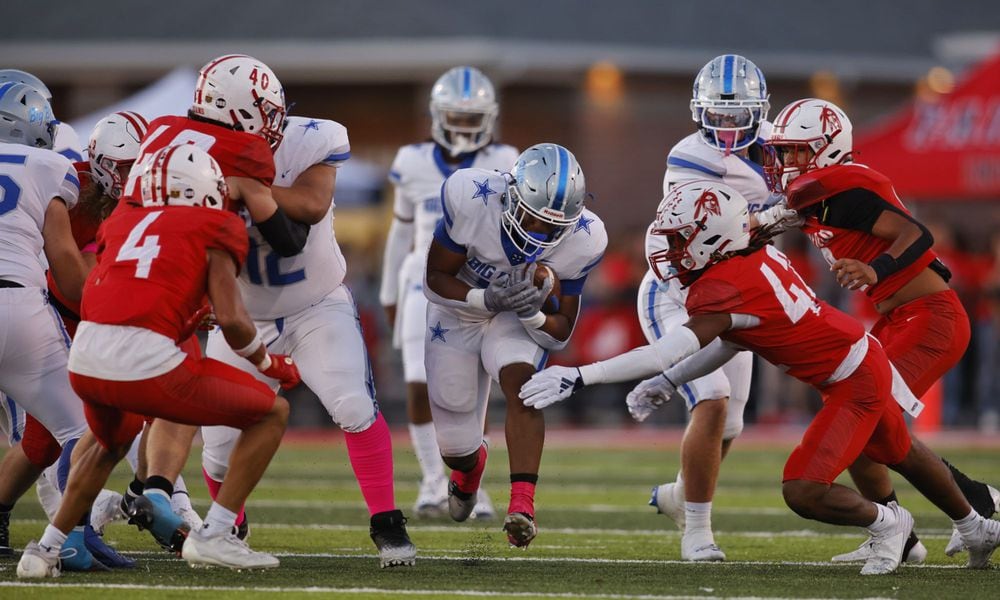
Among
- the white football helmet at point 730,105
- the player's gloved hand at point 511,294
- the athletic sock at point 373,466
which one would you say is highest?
the white football helmet at point 730,105

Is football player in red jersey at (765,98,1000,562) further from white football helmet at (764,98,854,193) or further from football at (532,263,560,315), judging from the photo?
football at (532,263,560,315)

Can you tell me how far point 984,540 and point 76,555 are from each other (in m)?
3.45

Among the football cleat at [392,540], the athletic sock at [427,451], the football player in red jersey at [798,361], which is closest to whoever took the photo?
the football player in red jersey at [798,361]

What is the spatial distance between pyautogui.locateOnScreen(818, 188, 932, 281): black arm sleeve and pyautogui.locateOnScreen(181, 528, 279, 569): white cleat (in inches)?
108

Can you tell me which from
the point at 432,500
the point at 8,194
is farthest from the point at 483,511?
the point at 8,194

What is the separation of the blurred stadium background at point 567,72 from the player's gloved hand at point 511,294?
27.6 ft

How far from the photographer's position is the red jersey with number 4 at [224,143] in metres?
5.59

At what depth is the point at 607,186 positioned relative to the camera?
17.9 m

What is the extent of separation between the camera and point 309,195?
5879mm

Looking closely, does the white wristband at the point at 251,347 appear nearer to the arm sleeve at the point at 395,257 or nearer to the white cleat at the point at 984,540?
the white cleat at the point at 984,540

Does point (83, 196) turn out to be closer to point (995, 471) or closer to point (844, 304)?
point (995, 471)

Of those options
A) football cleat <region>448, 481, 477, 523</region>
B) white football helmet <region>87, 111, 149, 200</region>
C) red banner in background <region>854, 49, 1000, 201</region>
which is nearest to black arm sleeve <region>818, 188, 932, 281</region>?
football cleat <region>448, 481, 477, 523</region>


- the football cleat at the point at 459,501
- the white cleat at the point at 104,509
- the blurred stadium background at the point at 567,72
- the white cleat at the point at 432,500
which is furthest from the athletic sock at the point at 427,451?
the blurred stadium background at the point at 567,72

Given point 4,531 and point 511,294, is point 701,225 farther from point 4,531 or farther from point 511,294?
point 4,531
